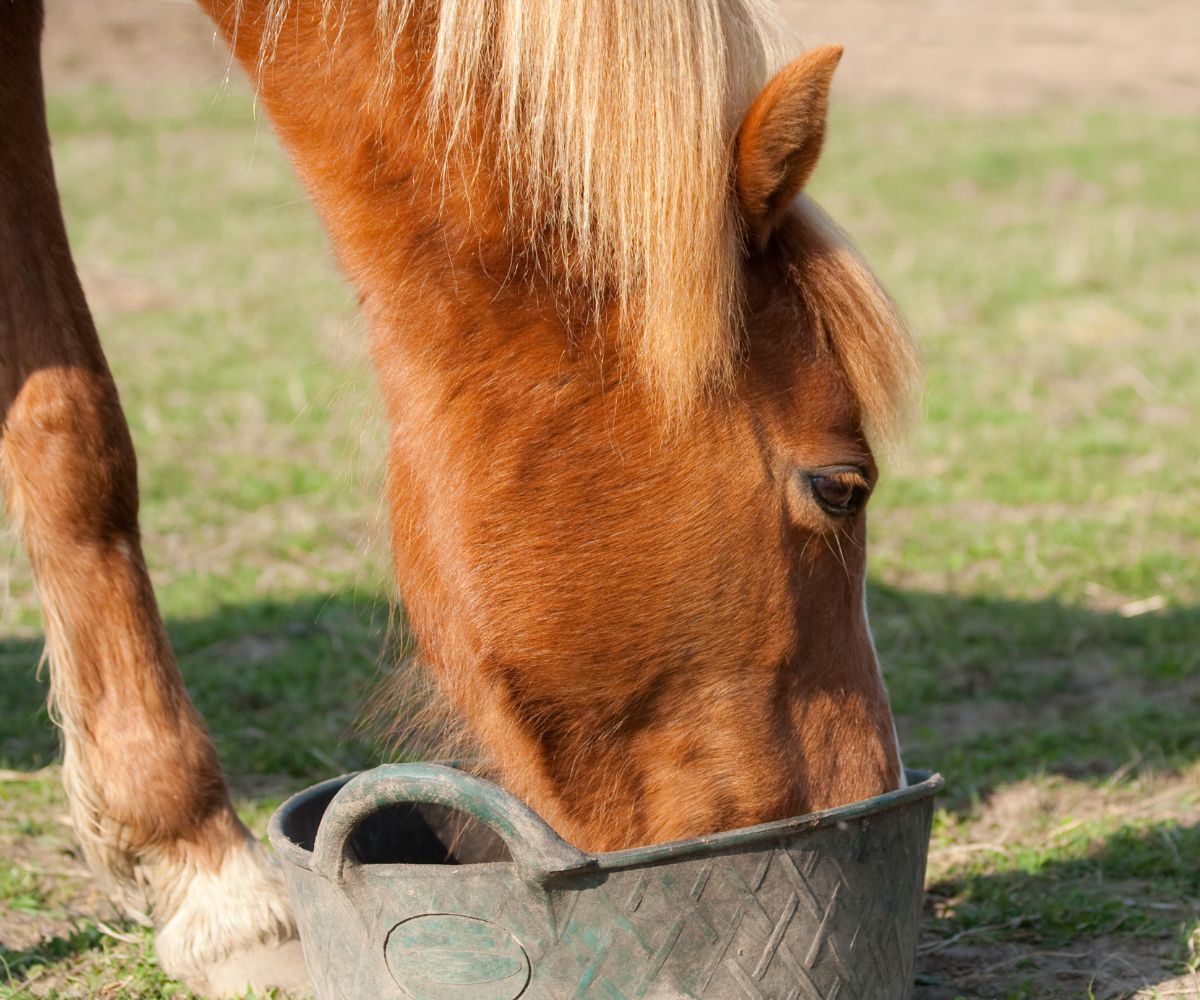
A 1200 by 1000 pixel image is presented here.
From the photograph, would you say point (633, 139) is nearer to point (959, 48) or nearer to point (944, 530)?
point (944, 530)

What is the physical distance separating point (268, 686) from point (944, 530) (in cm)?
237

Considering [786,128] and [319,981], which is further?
[319,981]

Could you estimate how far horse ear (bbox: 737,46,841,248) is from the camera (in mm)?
1766

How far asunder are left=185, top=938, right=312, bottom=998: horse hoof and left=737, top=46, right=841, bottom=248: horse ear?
1423 mm

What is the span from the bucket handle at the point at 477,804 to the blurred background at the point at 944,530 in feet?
1.95

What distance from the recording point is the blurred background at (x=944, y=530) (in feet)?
8.20

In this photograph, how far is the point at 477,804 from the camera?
5.44ft

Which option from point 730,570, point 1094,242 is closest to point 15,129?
point 730,570

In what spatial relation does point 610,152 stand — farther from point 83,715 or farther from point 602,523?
point 83,715

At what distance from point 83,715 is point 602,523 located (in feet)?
3.50

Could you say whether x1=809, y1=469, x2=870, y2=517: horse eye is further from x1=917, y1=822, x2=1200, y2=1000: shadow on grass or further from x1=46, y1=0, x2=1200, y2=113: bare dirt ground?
x1=46, y1=0, x2=1200, y2=113: bare dirt ground

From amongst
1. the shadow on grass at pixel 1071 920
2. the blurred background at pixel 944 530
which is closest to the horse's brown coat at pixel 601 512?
the blurred background at pixel 944 530

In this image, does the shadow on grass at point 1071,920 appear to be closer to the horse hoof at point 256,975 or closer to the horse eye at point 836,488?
the horse eye at point 836,488

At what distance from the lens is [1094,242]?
9.12 m
